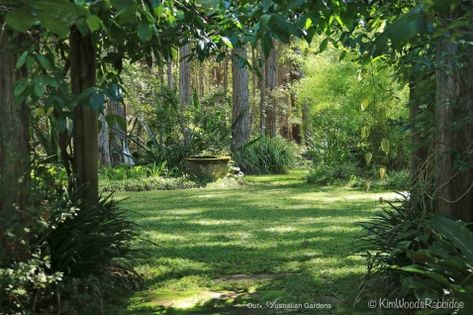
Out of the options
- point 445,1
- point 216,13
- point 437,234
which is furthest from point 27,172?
point 445,1

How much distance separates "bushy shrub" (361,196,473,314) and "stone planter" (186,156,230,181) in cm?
1041

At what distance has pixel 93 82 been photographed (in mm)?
5363

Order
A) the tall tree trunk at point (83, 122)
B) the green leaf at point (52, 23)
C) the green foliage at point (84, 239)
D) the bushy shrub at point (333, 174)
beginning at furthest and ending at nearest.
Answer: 1. the bushy shrub at point (333, 174)
2. the tall tree trunk at point (83, 122)
3. the green foliage at point (84, 239)
4. the green leaf at point (52, 23)

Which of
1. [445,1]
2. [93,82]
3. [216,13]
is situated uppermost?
[216,13]

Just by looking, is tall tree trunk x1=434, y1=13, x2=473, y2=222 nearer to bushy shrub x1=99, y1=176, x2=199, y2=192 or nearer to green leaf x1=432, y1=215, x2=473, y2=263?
green leaf x1=432, y1=215, x2=473, y2=263

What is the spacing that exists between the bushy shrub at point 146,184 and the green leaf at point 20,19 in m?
11.9

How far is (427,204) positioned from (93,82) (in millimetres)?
3079

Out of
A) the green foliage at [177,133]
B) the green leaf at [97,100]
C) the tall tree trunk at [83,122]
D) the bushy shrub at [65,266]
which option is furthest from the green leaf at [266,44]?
the green foliage at [177,133]

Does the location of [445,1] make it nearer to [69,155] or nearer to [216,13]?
[216,13]

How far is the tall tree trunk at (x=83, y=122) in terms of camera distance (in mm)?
5316

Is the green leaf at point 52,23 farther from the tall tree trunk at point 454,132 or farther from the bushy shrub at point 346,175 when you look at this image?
the bushy shrub at point 346,175

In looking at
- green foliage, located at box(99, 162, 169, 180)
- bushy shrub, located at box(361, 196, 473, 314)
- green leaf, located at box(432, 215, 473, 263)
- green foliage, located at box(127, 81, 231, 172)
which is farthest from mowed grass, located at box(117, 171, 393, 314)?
green foliage, located at box(127, 81, 231, 172)

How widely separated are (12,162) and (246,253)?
9.80ft

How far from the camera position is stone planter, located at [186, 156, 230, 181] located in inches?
599
